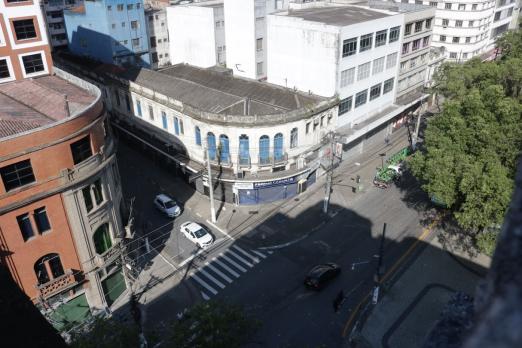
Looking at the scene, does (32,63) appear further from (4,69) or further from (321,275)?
(321,275)

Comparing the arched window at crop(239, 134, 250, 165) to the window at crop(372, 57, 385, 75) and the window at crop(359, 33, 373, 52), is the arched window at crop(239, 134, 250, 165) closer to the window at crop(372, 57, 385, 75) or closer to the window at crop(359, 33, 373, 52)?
Result: the window at crop(359, 33, 373, 52)

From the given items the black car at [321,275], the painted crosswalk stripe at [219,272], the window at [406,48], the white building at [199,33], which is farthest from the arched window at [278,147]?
the window at [406,48]

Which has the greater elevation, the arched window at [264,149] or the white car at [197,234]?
the arched window at [264,149]

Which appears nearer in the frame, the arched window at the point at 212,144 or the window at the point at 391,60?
the arched window at the point at 212,144


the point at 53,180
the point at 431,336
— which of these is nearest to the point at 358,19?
the point at 53,180

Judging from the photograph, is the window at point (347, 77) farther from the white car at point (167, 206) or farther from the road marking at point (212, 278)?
the road marking at point (212, 278)

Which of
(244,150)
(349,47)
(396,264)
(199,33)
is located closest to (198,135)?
(244,150)

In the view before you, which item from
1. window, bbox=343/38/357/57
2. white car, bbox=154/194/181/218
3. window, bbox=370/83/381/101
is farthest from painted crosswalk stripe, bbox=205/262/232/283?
window, bbox=370/83/381/101
